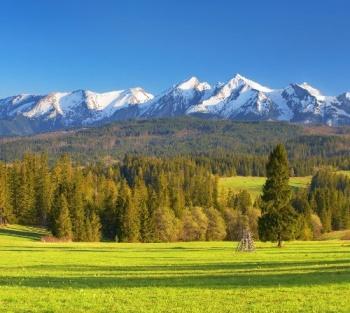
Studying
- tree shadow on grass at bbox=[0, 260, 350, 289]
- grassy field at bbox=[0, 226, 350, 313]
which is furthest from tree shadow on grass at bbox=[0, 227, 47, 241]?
tree shadow on grass at bbox=[0, 260, 350, 289]

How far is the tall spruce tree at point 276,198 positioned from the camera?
80.7 meters

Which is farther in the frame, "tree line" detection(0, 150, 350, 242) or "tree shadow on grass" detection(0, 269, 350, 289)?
"tree line" detection(0, 150, 350, 242)

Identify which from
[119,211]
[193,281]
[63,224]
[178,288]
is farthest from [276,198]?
[119,211]

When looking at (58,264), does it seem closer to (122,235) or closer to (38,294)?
(38,294)

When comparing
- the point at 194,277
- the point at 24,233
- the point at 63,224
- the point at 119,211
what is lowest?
the point at 24,233

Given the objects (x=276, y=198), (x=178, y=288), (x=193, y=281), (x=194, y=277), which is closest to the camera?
(x=178, y=288)

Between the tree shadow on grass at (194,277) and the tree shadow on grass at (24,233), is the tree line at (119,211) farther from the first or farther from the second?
the tree shadow on grass at (194,277)

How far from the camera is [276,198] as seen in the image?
81.2m

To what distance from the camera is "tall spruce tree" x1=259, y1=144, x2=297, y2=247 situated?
80.7m

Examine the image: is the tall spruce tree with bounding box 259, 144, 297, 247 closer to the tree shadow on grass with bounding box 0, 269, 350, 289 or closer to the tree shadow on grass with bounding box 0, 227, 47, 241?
the tree shadow on grass with bounding box 0, 269, 350, 289

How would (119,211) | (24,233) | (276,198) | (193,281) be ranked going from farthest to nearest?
(119,211)
(24,233)
(276,198)
(193,281)

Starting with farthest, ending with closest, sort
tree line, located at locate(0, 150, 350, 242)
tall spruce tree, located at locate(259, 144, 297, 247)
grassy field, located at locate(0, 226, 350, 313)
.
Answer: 1. tree line, located at locate(0, 150, 350, 242)
2. tall spruce tree, located at locate(259, 144, 297, 247)
3. grassy field, located at locate(0, 226, 350, 313)

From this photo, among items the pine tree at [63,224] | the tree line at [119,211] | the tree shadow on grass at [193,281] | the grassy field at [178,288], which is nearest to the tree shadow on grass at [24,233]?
the pine tree at [63,224]

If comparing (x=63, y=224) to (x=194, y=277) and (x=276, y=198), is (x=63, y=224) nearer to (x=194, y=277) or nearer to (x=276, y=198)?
(x=276, y=198)
